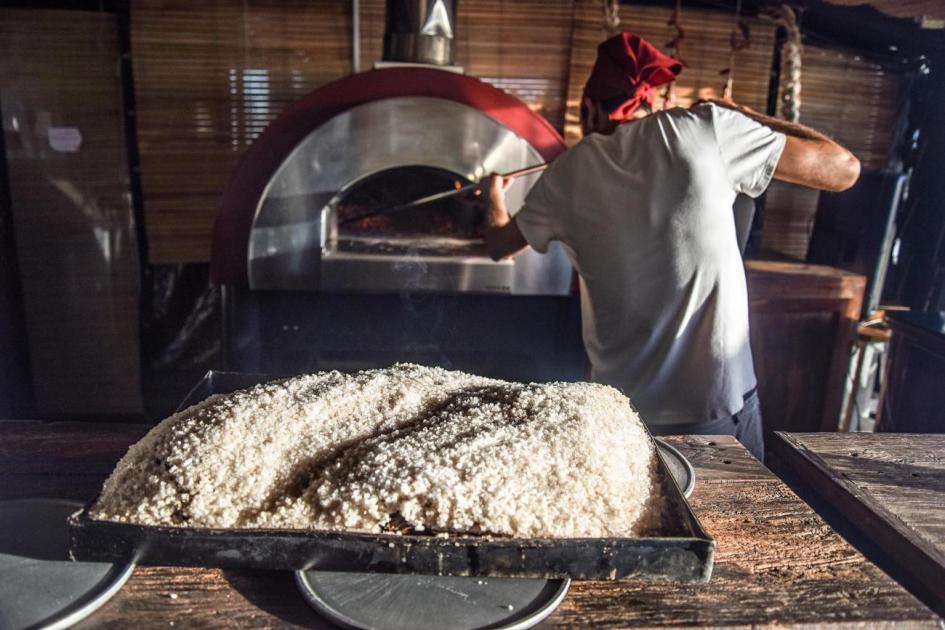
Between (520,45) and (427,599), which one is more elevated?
(520,45)

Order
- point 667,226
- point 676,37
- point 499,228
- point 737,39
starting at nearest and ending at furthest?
point 667,226, point 499,228, point 676,37, point 737,39

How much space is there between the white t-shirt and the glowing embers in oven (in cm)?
82

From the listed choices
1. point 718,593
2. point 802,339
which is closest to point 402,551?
point 718,593

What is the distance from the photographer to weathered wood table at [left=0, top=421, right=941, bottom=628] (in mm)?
800

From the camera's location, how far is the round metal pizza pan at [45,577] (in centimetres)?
75

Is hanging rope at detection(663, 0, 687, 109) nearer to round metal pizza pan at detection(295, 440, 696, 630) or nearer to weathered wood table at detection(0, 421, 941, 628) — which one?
weathered wood table at detection(0, 421, 941, 628)

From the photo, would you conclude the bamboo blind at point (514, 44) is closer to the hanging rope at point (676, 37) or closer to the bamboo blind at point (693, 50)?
the bamboo blind at point (693, 50)

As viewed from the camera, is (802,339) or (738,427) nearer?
(738,427)

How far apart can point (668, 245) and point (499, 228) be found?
631mm

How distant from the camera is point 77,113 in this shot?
2.99 m

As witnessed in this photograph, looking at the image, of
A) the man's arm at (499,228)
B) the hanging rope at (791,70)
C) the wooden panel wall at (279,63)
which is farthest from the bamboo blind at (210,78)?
the hanging rope at (791,70)

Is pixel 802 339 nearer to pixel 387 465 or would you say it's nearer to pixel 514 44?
pixel 514 44

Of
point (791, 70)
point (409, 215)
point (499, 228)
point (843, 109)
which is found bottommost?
point (409, 215)

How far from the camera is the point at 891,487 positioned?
1237 millimetres
